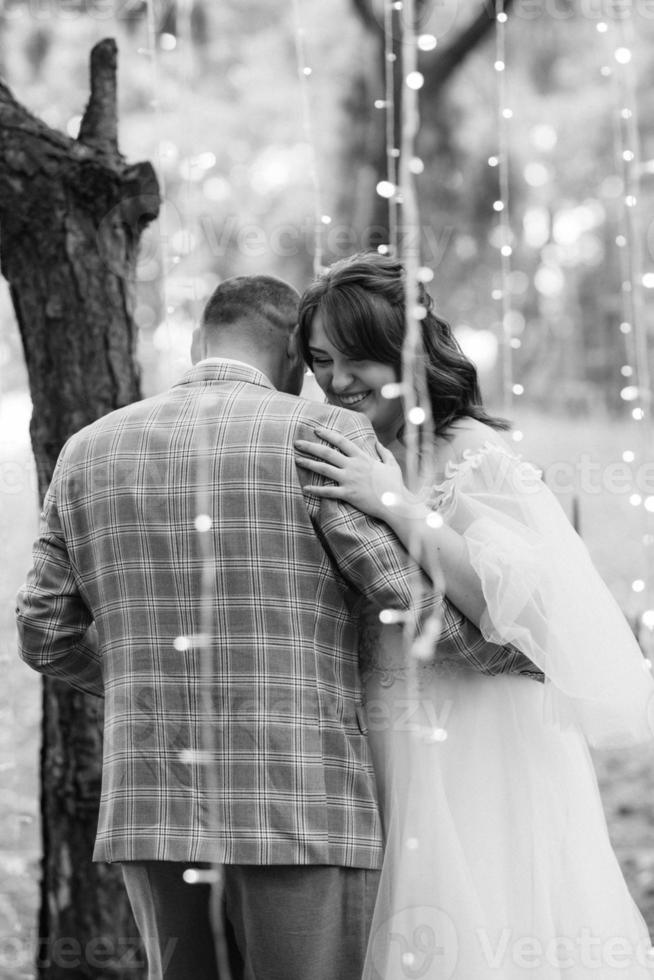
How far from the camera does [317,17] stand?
675 cm

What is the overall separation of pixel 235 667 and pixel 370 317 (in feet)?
2.36

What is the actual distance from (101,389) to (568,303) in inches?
275

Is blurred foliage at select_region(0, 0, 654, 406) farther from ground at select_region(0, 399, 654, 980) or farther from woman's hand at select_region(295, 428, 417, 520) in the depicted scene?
woman's hand at select_region(295, 428, 417, 520)

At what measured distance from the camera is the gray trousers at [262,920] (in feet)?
5.54

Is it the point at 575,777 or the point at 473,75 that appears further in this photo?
the point at 473,75

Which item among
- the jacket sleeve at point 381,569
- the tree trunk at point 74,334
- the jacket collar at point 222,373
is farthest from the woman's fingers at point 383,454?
the tree trunk at point 74,334

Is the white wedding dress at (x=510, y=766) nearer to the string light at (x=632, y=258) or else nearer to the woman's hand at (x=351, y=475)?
the woman's hand at (x=351, y=475)

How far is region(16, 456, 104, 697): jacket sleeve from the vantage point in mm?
1886

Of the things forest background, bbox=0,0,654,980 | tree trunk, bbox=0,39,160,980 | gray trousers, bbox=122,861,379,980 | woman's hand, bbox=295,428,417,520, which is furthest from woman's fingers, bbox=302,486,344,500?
forest background, bbox=0,0,654,980

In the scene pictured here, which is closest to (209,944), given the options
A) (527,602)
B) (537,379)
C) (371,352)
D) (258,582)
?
(258,582)

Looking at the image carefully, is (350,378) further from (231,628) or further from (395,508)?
(231,628)

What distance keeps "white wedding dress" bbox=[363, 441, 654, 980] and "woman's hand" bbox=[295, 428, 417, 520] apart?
178 mm

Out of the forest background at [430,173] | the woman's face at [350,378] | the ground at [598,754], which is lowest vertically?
the ground at [598,754]

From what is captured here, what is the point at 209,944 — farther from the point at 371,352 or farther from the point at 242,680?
the point at 371,352
